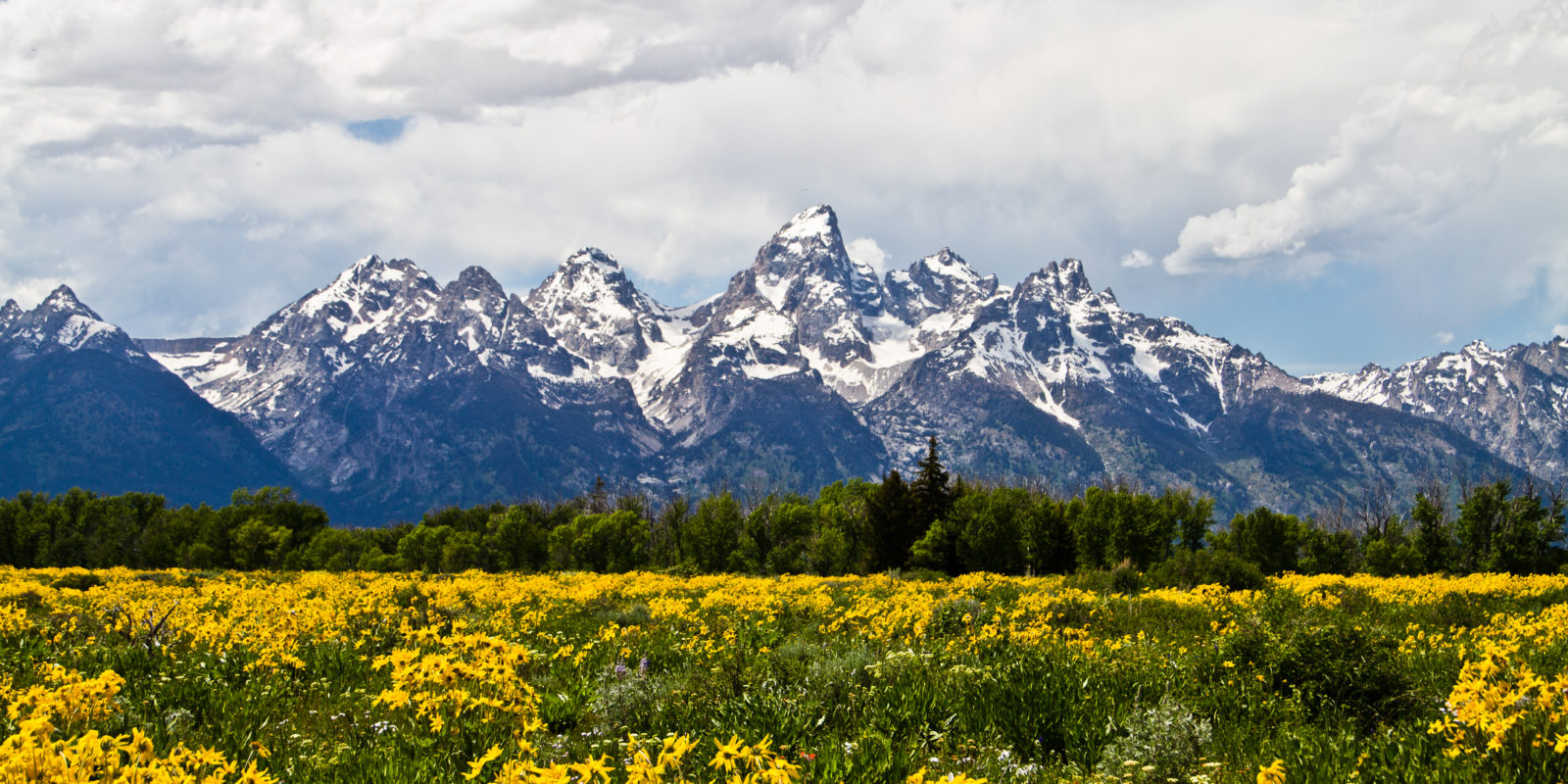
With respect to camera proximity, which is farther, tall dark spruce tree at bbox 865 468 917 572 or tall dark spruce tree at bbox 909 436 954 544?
tall dark spruce tree at bbox 865 468 917 572

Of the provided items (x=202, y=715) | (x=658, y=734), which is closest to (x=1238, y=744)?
(x=658, y=734)

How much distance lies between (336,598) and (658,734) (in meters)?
14.1

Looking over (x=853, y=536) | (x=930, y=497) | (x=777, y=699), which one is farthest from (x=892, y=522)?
(x=777, y=699)

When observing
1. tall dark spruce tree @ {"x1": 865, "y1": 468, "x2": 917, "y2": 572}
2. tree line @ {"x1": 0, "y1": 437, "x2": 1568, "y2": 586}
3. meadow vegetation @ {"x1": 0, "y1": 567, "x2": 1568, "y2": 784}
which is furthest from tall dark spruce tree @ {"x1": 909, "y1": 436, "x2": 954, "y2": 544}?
meadow vegetation @ {"x1": 0, "y1": 567, "x2": 1568, "y2": 784}

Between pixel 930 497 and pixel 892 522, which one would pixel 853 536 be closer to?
pixel 892 522

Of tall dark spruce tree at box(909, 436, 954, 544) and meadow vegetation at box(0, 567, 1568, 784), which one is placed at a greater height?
tall dark spruce tree at box(909, 436, 954, 544)

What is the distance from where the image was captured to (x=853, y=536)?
87188mm

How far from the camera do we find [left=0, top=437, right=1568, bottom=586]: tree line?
2692 inches

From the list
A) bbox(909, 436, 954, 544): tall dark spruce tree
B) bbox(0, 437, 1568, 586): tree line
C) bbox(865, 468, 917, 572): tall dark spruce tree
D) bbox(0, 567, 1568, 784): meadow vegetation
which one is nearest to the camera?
bbox(0, 567, 1568, 784): meadow vegetation

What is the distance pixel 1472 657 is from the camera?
11.1m

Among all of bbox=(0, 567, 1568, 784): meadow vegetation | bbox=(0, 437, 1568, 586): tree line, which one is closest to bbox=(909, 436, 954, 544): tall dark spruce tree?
bbox=(0, 437, 1568, 586): tree line

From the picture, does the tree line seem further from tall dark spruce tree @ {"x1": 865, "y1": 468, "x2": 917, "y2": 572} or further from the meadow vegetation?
the meadow vegetation

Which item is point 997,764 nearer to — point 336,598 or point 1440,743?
point 1440,743

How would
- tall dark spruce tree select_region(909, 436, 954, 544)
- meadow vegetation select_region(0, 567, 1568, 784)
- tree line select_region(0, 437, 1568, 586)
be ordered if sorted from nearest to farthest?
meadow vegetation select_region(0, 567, 1568, 784), tree line select_region(0, 437, 1568, 586), tall dark spruce tree select_region(909, 436, 954, 544)
